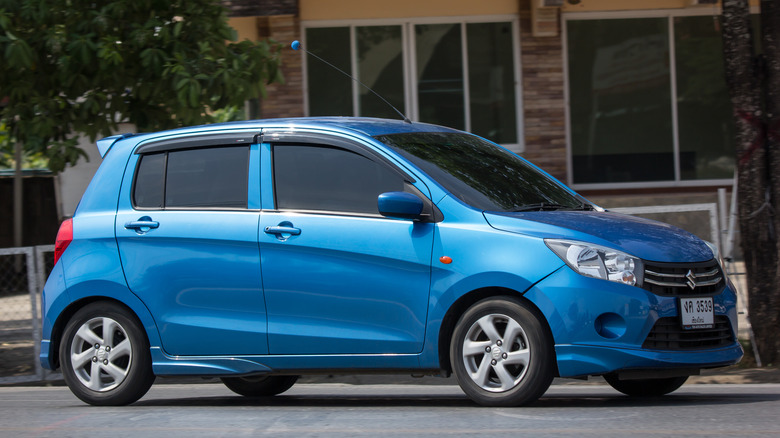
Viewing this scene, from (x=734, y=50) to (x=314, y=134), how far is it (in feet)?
12.2

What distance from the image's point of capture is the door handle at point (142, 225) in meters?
7.07

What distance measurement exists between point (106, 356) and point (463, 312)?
2.48m

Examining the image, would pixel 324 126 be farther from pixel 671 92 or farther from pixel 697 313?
pixel 671 92

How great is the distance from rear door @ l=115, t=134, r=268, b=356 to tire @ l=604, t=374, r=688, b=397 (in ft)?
7.59

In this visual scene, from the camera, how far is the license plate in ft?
19.7

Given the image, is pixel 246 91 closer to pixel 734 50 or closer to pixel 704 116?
pixel 734 50

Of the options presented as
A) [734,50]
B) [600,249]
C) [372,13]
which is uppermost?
[372,13]

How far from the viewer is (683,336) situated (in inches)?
237

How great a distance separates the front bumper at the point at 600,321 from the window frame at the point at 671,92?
33.4ft

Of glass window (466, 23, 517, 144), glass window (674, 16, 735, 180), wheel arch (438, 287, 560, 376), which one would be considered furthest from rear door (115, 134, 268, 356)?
glass window (674, 16, 735, 180)

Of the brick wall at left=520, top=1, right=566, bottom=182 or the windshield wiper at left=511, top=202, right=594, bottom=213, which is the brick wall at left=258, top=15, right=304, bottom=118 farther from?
the windshield wiper at left=511, top=202, right=594, bottom=213

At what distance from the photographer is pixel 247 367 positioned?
6.75 metres

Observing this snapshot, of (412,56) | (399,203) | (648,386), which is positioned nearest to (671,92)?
(412,56)

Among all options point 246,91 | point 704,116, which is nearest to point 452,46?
point 704,116
